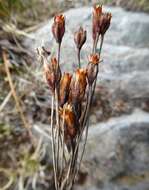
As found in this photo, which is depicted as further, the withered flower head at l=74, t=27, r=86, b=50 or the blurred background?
the blurred background

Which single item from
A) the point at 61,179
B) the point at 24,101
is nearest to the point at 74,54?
the point at 24,101

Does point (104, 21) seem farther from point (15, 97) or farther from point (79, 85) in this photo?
point (15, 97)

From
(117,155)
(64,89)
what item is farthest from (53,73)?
(117,155)

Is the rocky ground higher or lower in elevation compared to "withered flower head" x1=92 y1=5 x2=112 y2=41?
lower

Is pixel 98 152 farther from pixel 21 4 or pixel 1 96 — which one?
pixel 21 4

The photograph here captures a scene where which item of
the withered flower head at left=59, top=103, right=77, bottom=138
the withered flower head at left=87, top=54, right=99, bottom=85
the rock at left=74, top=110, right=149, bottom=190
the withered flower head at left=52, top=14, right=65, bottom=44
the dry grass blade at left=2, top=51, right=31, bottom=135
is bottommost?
the rock at left=74, top=110, right=149, bottom=190

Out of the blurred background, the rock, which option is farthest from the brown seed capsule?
the rock

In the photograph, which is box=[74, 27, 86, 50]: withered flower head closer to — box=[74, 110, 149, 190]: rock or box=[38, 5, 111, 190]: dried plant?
box=[38, 5, 111, 190]: dried plant
